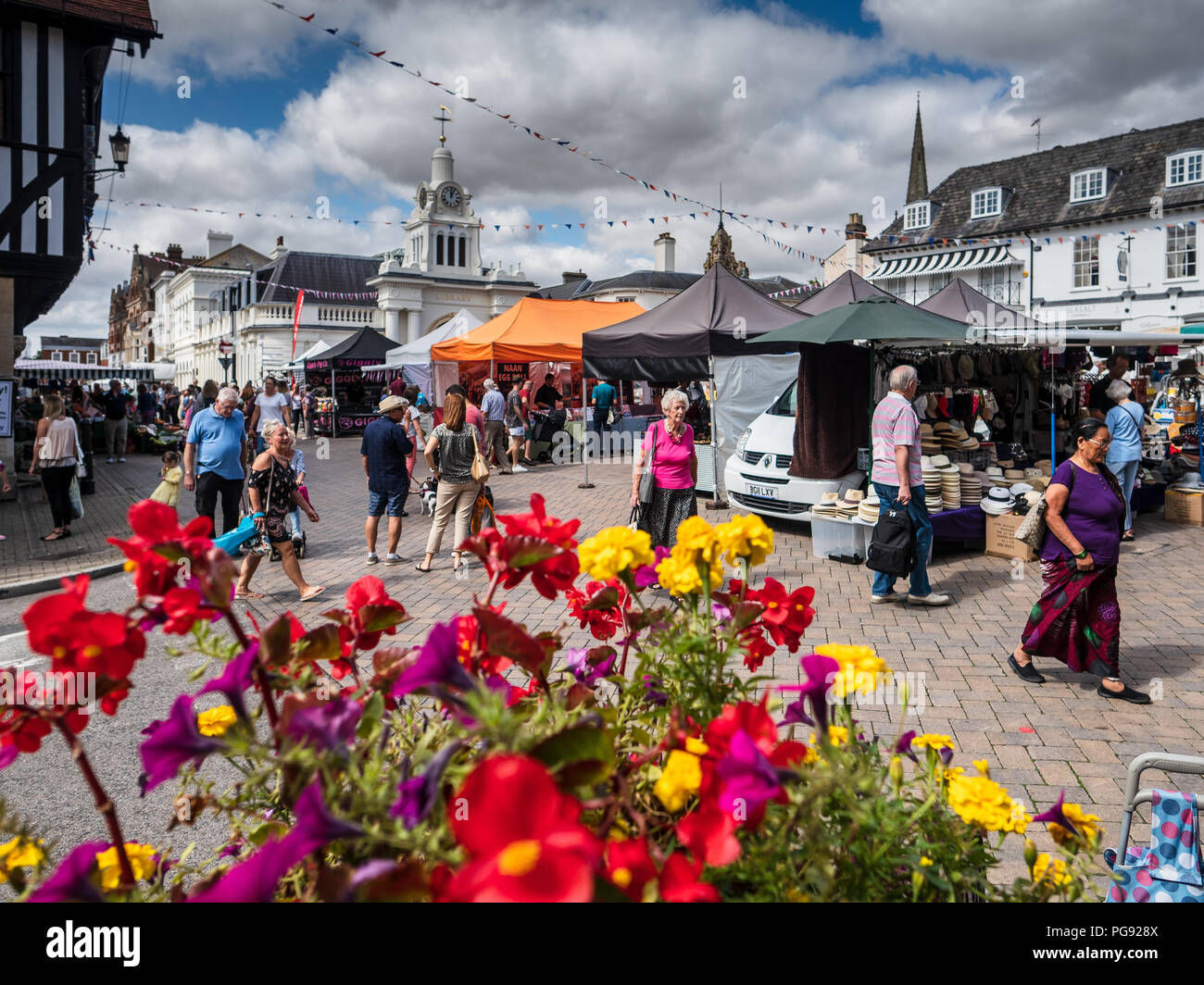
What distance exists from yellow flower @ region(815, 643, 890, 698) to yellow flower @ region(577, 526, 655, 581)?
0.36 metres

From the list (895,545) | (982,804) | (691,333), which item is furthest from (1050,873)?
(691,333)

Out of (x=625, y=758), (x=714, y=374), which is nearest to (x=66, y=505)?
(x=714, y=374)

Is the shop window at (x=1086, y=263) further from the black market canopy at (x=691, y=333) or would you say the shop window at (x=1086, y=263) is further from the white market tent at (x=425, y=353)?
the black market canopy at (x=691, y=333)

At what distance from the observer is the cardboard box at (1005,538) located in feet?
28.8

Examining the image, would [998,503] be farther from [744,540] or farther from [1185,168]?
[1185,168]

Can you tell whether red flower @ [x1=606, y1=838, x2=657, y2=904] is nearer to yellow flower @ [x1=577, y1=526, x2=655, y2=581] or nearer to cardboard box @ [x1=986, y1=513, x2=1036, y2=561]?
yellow flower @ [x1=577, y1=526, x2=655, y2=581]

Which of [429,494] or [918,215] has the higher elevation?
[918,215]

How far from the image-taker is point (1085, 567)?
4.95 metres

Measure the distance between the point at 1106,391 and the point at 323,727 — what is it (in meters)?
10.7

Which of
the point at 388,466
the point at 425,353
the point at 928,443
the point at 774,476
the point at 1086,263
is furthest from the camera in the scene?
the point at 1086,263

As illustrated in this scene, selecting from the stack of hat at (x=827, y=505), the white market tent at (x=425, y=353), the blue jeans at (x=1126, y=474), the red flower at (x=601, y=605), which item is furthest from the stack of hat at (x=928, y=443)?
the white market tent at (x=425, y=353)

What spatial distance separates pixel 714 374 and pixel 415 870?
1207 centimetres

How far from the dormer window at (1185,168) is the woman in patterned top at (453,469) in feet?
105
